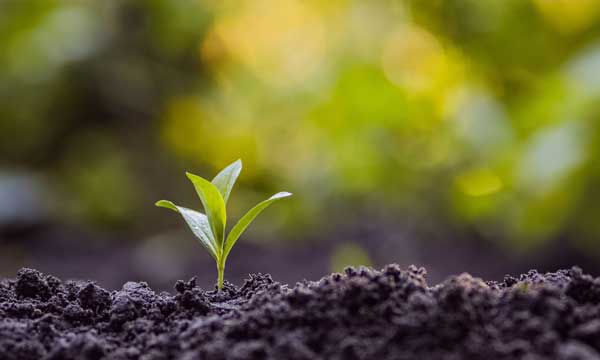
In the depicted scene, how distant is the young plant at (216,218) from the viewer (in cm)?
132

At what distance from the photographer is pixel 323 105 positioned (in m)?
4.53

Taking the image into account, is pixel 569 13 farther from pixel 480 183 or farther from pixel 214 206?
pixel 214 206

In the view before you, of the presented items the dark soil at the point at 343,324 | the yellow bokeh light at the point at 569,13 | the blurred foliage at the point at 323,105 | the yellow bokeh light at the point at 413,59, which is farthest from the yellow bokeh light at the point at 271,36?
the dark soil at the point at 343,324

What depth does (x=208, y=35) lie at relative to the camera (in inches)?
211

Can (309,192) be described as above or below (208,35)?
below

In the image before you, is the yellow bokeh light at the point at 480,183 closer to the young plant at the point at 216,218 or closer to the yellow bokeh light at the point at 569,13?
the yellow bokeh light at the point at 569,13

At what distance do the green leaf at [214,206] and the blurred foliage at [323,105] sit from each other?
7.16 ft

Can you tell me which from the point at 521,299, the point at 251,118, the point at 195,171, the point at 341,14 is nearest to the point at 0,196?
the point at 195,171

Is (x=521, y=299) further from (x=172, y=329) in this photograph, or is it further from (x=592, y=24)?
(x=592, y=24)

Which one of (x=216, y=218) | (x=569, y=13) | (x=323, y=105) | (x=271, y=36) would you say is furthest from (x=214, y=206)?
(x=271, y=36)

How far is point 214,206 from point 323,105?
10.7 ft

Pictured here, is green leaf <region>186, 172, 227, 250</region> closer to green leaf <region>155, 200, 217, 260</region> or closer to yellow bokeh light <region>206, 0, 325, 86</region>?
green leaf <region>155, 200, 217, 260</region>

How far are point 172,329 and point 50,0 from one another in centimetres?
494

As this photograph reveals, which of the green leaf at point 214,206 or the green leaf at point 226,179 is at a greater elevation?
the green leaf at point 226,179
